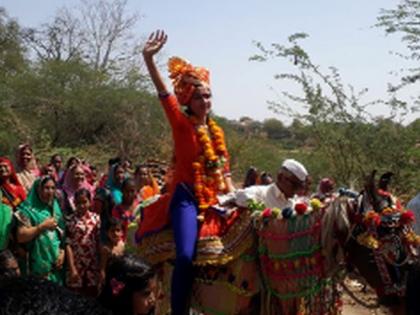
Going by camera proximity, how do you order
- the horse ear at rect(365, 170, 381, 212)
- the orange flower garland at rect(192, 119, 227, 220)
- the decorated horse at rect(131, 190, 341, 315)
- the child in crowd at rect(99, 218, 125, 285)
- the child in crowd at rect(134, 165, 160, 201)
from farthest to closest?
the child in crowd at rect(134, 165, 160, 201)
the child in crowd at rect(99, 218, 125, 285)
the orange flower garland at rect(192, 119, 227, 220)
the decorated horse at rect(131, 190, 341, 315)
the horse ear at rect(365, 170, 381, 212)

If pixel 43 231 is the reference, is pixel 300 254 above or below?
below

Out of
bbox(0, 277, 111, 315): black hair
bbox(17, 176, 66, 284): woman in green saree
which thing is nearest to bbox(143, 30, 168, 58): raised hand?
bbox(17, 176, 66, 284): woman in green saree

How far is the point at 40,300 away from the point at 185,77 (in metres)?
4.16

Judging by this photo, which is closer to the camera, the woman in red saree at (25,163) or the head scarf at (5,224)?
the head scarf at (5,224)

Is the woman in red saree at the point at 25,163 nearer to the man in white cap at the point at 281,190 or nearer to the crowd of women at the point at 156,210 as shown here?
the crowd of women at the point at 156,210

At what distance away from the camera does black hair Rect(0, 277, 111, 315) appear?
137 centimetres

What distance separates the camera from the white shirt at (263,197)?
5027 mm

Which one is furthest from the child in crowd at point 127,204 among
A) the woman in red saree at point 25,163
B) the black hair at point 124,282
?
the black hair at point 124,282

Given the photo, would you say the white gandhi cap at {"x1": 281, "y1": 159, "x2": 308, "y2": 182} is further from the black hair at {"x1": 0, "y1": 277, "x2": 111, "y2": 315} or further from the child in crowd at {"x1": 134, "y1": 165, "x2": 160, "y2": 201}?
the child in crowd at {"x1": 134, "y1": 165, "x2": 160, "y2": 201}

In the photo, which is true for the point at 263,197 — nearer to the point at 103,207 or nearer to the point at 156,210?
the point at 156,210

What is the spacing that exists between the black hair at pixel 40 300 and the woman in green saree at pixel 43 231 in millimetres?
4659

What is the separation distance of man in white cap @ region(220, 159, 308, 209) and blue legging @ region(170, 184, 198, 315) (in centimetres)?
32

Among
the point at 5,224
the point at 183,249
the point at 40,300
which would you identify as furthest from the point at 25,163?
the point at 40,300

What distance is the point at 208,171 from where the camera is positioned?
537 centimetres
